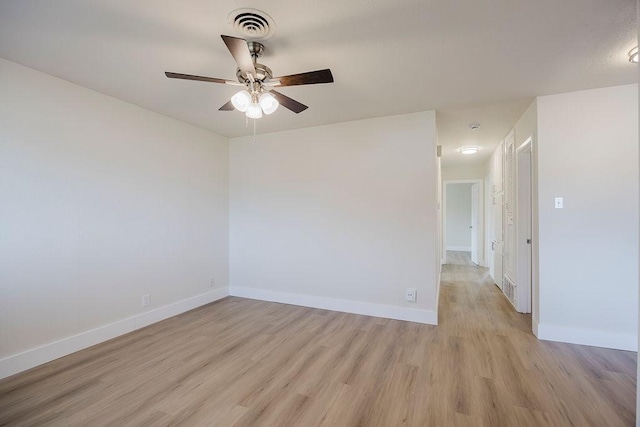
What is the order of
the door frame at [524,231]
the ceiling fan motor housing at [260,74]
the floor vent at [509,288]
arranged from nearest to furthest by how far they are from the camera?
the ceiling fan motor housing at [260,74] → the door frame at [524,231] → the floor vent at [509,288]

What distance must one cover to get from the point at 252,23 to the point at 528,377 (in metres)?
3.11

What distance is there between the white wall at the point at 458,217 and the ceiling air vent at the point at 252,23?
896 centimetres

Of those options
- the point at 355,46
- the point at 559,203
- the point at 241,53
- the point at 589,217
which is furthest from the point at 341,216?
the point at 589,217

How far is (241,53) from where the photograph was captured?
62.8 inches

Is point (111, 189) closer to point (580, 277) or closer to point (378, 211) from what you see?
point (378, 211)

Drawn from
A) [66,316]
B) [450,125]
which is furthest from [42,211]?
[450,125]

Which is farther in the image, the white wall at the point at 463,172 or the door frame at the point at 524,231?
the white wall at the point at 463,172

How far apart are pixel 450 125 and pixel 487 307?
244 cm

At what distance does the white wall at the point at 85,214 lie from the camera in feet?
7.12

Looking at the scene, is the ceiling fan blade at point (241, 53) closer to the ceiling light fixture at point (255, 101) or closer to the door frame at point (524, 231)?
the ceiling light fixture at point (255, 101)

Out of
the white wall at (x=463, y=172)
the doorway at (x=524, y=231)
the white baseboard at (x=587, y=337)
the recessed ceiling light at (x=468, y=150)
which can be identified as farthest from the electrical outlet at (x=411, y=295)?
the white wall at (x=463, y=172)

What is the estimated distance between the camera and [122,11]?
1.62m

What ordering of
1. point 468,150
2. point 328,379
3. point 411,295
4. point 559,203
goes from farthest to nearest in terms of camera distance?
point 468,150 < point 411,295 < point 559,203 < point 328,379

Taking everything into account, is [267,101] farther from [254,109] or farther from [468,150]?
[468,150]
